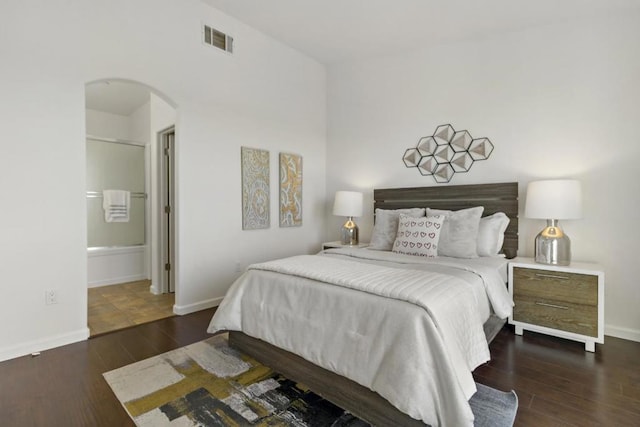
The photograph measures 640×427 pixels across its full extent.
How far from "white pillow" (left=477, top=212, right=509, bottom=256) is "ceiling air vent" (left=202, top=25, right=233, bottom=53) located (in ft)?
10.6

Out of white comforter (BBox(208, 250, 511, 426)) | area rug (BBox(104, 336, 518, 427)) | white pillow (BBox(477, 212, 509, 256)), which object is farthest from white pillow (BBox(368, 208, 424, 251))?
area rug (BBox(104, 336, 518, 427))

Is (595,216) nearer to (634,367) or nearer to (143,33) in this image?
(634,367)

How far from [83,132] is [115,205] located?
2384 mm

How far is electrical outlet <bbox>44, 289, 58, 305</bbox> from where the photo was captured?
246cm

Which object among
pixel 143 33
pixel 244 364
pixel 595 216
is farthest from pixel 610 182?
pixel 143 33

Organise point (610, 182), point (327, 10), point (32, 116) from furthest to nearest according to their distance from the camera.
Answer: point (327, 10)
point (610, 182)
point (32, 116)

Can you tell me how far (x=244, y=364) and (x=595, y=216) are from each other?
324 centimetres

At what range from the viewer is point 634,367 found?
2.27 m

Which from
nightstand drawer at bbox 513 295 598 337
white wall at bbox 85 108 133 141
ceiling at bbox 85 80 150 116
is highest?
ceiling at bbox 85 80 150 116

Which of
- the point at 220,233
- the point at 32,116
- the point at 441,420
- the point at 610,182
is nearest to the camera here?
the point at 441,420

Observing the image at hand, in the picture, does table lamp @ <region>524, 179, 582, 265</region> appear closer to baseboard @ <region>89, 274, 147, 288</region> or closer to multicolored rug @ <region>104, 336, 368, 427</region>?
multicolored rug @ <region>104, 336, 368, 427</region>

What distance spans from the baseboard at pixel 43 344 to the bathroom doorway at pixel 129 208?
93cm

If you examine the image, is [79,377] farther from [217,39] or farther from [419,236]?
[217,39]

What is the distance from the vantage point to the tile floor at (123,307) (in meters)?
3.02
